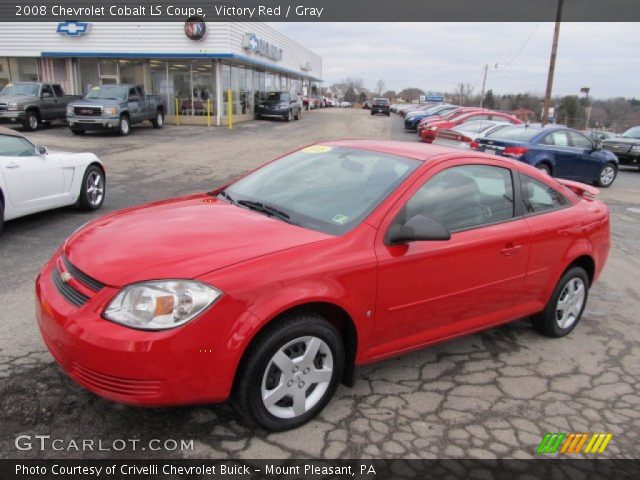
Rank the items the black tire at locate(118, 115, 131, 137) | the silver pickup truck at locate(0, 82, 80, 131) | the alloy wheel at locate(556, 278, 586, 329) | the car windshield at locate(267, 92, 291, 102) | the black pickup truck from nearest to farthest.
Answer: the alloy wheel at locate(556, 278, 586, 329) → the black pickup truck → the silver pickup truck at locate(0, 82, 80, 131) → the black tire at locate(118, 115, 131, 137) → the car windshield at locate(267, 92, 291, 102)

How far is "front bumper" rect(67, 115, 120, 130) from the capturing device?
63.9 ft

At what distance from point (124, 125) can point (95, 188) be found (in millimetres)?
13501

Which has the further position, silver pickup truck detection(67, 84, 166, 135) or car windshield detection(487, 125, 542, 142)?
silver pickup truck detection(67, 84, 166, 135)

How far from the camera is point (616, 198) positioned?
40.7ft

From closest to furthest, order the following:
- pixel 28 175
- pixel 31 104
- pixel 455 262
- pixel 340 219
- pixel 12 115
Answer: pixel 340 219 → pixel 455 262 → pixel 28 175 → pixel 12 115 → pixel 31 104

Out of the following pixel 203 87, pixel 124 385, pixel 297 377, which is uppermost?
pixel 203 87

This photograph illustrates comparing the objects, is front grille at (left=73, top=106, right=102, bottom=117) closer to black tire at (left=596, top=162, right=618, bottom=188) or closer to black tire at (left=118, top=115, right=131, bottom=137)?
black tire at (left=118, top=115, right=131, bottom=137)

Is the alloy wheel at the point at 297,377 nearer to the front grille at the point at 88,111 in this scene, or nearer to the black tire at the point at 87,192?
the black tire at the point at 87,192

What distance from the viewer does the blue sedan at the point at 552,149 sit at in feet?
38.3

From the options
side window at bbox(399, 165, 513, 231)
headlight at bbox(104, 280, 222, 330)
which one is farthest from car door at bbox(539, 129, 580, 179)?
headlight at bbox(104, 280, 222, 330)

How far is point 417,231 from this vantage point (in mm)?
3152

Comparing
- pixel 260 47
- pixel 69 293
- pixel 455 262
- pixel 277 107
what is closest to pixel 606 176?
pixel 455 262

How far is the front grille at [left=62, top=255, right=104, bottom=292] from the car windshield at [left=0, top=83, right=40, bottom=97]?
2090 centimetres

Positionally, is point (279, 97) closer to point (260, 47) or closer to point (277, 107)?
point (277, 107)
